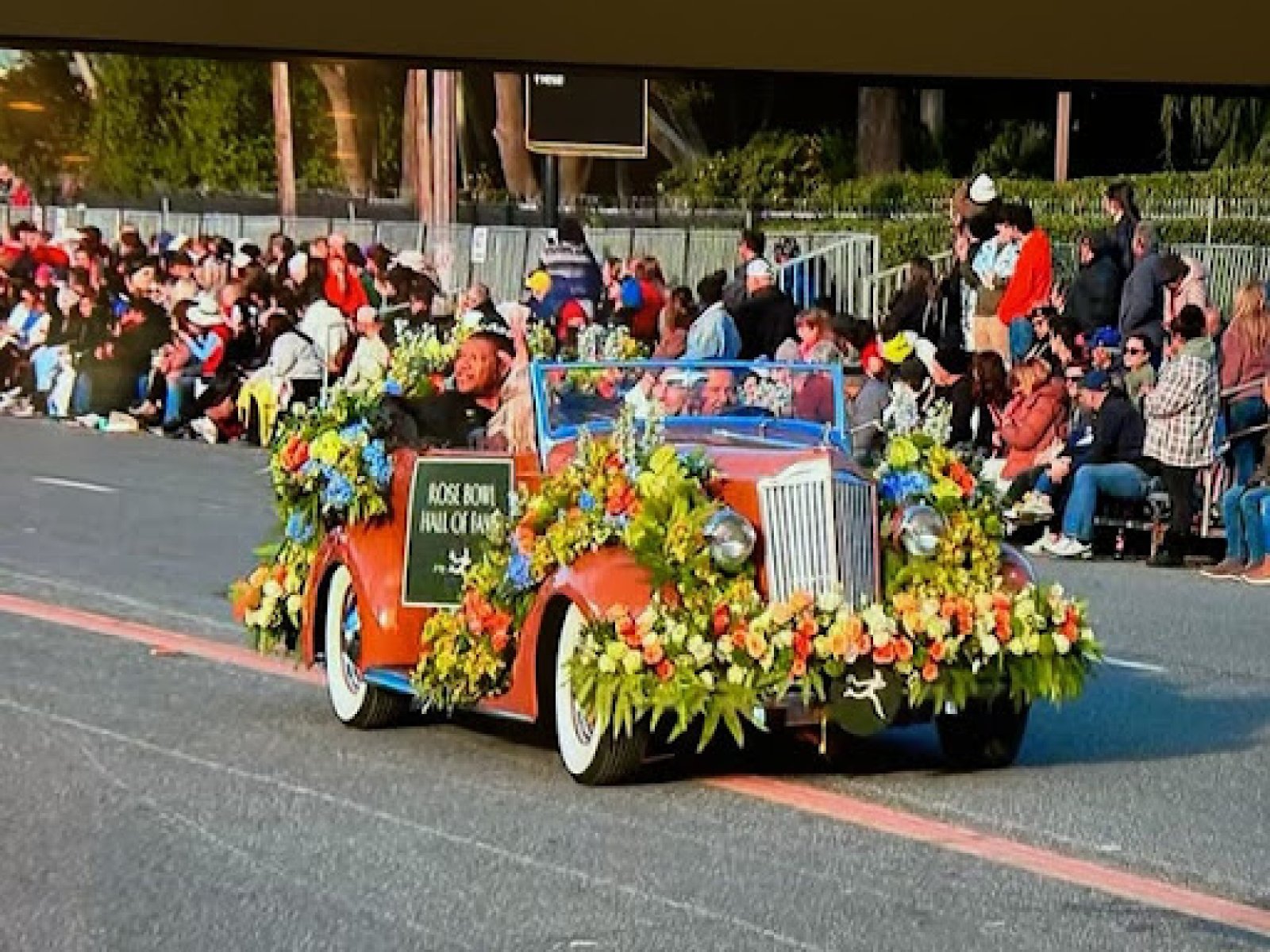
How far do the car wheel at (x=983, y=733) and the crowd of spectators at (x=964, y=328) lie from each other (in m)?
3.23

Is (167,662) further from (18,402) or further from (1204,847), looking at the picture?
(18,402)

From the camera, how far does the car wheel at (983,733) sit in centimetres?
805

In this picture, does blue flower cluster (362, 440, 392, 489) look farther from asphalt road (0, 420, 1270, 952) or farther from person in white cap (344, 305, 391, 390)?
asphalt road (0, 420, 1270, 952)

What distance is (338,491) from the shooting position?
8875 mm

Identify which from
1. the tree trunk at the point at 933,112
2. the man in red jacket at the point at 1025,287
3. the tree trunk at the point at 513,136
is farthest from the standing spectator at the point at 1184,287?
the tree trunk at the point at 933,112

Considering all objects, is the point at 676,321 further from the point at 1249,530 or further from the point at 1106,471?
the point at 1249,530

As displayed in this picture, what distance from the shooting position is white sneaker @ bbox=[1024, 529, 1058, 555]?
14.9 metres

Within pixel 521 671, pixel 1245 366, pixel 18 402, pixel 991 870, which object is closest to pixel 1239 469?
pixel 1245 366

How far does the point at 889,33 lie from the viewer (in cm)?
219

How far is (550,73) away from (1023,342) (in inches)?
519

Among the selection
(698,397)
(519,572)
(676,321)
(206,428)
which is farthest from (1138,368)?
(206,428)

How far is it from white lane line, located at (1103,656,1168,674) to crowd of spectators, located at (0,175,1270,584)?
48.6 inches

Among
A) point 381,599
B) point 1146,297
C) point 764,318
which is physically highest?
point 1146,297

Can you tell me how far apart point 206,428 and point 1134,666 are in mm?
11003
